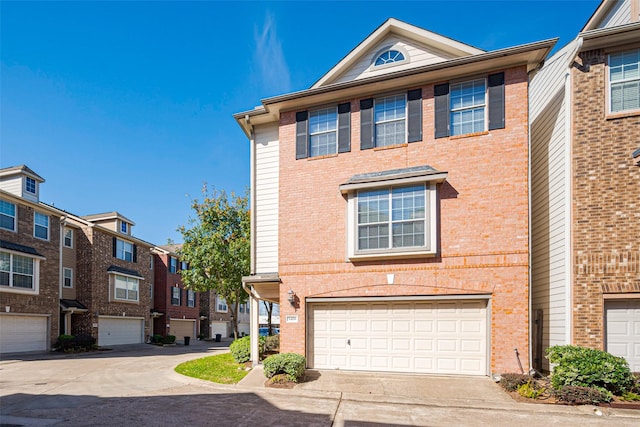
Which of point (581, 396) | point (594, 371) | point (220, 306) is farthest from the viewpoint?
point (220, 306)

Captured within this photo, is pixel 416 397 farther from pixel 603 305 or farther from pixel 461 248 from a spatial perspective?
pixel 603 305

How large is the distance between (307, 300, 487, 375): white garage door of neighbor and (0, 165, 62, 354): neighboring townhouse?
59.3ft

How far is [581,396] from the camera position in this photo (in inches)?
323

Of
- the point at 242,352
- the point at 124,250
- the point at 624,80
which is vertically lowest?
the point at 242,352

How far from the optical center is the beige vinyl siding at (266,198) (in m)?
12.8

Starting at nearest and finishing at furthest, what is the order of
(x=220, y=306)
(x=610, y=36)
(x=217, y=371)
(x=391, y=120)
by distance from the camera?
1. (x=610, y=36)
2. (x=391, y=120)
3. (x=217, y=371)
4. (x=220, y=306)

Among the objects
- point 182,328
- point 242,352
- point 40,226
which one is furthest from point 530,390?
point 182,328

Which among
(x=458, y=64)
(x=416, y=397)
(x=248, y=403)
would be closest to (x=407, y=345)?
(x=416, y=397)

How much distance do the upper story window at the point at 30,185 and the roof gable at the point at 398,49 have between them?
63.2ft

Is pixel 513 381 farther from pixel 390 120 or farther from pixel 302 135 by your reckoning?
pixel 302 135

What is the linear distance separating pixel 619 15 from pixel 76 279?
1236 inches

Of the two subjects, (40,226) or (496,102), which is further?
(40,226)

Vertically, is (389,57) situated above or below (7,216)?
above

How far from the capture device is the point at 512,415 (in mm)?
7895
